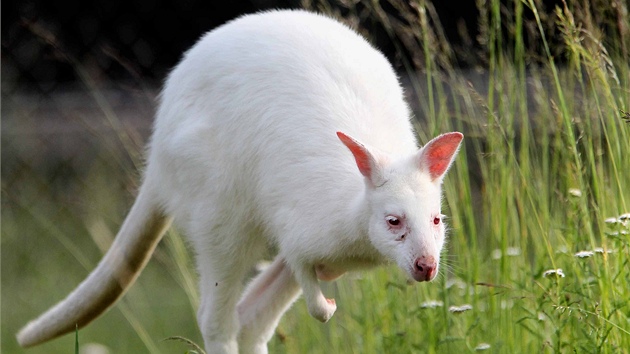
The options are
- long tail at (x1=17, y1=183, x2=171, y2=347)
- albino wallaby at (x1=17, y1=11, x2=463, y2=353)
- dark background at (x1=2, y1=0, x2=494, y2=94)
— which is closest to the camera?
albino wallaby at (x1=17, y1=11, x2=463, y2=353)

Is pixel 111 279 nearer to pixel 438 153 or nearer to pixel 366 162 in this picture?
pixel 366 162

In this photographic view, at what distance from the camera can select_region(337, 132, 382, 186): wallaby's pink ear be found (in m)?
3.37

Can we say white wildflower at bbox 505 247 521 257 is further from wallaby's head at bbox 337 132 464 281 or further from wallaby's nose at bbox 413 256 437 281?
wallaby's nose at bbox 413 256 437 281

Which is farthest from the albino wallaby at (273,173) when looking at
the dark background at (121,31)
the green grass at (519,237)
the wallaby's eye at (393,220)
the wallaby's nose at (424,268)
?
the dark background at (121,31)

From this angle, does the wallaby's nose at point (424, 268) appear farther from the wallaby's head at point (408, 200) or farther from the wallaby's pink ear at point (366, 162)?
the wallaby's pink ear at point (366, 162)

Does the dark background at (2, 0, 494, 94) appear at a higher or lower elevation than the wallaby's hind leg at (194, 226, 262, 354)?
lower

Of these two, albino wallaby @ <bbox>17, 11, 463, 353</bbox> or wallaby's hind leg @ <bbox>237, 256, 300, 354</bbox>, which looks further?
wallaby's hind leg @ <bbox>237, 256, 300, 354</bbox>

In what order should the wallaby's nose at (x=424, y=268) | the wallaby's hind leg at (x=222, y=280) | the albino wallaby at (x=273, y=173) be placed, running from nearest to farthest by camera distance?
1. the wallaby's nose at (x=424, y=268)
2. the albino wallaby at (x=273, y=173)
3. the wallaby's hind leg at (x=222, y=280)

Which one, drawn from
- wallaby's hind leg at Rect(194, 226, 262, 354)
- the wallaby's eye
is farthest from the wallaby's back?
the wallaby's eye

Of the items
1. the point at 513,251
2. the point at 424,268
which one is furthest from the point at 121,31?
the point at 424,268

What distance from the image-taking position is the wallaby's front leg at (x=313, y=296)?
12.1ft

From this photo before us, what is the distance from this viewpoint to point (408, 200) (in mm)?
3359

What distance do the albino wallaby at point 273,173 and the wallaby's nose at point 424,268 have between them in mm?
136

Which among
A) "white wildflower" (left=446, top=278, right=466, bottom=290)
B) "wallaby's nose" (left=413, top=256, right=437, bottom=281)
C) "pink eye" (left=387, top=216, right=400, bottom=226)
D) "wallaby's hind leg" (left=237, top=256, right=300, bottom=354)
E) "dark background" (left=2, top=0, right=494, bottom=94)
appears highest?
"pink eye" (left=387, top=216, right=400, bottom=226)
